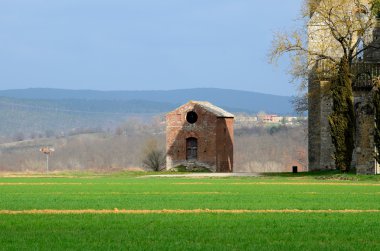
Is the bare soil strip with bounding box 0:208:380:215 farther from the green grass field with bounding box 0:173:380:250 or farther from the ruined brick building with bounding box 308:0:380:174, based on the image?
the ruined brick building with bounding box 308:0:380:174

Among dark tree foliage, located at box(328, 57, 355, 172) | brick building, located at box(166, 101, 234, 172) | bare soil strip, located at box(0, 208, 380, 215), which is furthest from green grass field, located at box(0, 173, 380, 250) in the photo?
brick building, located at box(166, 101, 234, 172)

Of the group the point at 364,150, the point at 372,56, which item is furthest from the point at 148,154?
the point at 364,150

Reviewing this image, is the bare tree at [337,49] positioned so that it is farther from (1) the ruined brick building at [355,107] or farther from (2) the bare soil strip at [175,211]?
(2) the bare soil strip at [175,211]

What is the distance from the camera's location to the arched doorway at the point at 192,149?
74.1 meters

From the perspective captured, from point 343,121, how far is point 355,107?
16.8 ft

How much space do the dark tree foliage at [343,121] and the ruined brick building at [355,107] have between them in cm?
78

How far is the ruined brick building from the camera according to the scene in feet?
171

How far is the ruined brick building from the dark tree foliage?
78 cm

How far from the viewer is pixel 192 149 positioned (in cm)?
7425

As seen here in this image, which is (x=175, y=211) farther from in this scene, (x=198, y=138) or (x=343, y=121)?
(x=198, y=138)

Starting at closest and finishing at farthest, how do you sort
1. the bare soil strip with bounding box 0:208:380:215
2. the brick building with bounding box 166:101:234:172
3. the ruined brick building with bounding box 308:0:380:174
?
the bare soil strip with bounding box 0:208:380:215
the ruined brick building with bounding box 308:0:380:174
the brick building with bounding box 166:101:234:172

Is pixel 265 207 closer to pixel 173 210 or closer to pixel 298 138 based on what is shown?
pixel 173 210

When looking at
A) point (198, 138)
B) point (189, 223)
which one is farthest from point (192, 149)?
point (189, 223)

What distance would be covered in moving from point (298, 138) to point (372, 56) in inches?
2970
